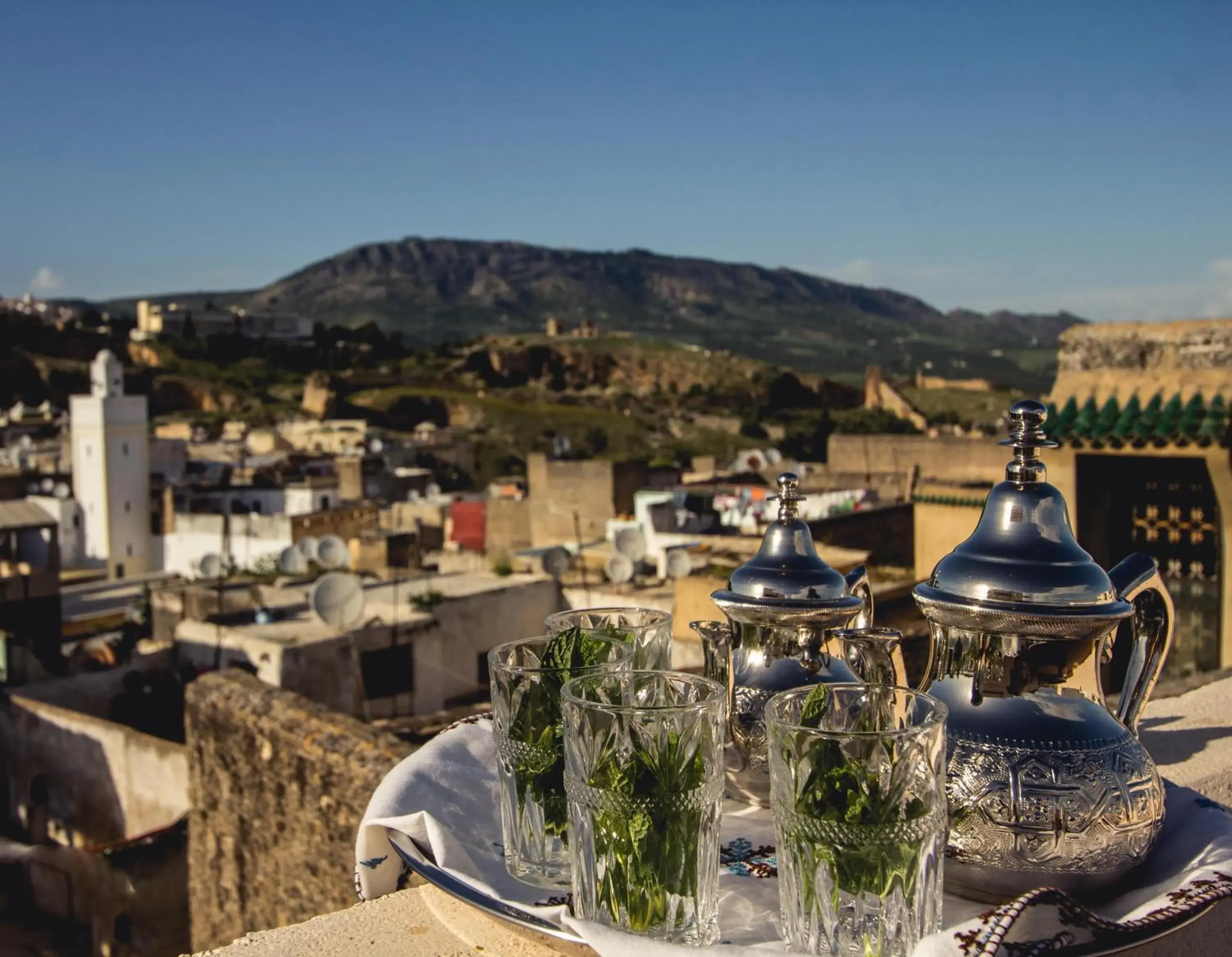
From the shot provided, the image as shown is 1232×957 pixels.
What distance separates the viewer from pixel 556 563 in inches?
509

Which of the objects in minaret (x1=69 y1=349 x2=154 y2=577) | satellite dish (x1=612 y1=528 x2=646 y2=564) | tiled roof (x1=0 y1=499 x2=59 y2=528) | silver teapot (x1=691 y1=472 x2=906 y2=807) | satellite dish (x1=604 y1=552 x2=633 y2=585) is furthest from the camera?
minaret (x1=69 y1=349 x2=154 y2=577)

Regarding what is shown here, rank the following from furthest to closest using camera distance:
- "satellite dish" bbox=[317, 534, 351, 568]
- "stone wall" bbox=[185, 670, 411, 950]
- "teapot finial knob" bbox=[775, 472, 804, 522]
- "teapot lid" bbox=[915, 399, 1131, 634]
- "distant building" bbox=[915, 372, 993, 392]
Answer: "distant building" bbox=[915, 372, 993, 392] < "satellite dish" bbox=[317, 534, 351, 568] < "stone wall" bbox=[185, 670, 411, 950] < "teapot finial knob" bbox=[775, 472, 804, 522] < "teapot lid" bbox=[915, 399, 1131, 634]

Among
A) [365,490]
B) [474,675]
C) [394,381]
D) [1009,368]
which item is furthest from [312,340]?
[474,675]

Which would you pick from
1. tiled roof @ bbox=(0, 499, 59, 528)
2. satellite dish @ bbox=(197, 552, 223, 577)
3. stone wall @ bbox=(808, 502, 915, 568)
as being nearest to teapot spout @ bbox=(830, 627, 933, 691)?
stone wall @ bbox=(808, 502, 915, 568)

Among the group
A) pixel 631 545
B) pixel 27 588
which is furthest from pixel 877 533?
pixel 27 588

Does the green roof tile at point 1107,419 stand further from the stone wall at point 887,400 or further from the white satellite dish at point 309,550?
the stone wall at point 887,400

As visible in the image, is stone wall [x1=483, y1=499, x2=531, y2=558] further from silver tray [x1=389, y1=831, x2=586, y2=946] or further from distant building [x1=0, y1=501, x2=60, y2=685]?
silver tray [x1=389, y1=831, x2=586, y2=946]

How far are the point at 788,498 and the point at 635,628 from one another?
444mm

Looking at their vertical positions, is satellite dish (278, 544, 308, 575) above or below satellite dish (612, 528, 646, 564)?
below

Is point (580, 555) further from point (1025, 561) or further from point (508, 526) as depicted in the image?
point (1025, 561)

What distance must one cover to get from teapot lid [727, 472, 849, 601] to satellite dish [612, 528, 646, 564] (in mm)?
11312

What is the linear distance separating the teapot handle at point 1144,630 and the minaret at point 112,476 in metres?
29.8

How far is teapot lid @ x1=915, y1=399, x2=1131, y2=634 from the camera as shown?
1411mm

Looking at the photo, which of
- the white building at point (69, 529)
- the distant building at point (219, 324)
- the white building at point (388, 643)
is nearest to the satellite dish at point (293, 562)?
the white building at point (388, 643)
